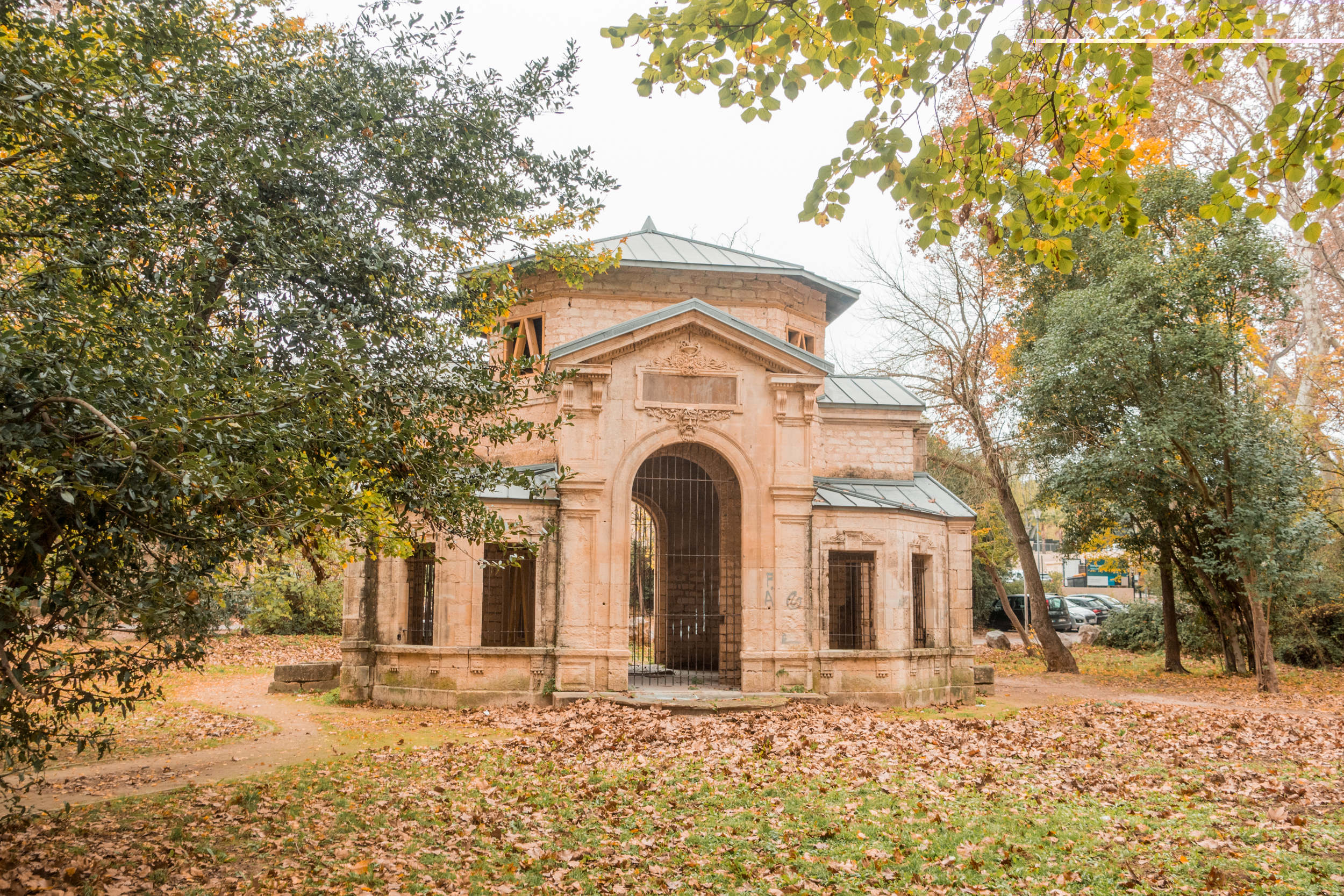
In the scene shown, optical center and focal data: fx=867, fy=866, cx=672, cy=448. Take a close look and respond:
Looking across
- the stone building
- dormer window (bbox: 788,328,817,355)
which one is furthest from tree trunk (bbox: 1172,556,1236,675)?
dormer window (bbox: 788,328,817,355)

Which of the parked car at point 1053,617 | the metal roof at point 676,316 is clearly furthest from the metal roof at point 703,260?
the parked car at point 1053,617

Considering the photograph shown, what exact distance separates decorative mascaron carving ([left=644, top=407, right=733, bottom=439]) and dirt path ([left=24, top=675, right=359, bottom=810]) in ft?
22.6

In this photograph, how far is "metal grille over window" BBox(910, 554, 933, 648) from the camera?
16062mm

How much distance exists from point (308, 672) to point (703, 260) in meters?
11.2

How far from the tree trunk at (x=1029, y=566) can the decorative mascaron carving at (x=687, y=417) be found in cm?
1072

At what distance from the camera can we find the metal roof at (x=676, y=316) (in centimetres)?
1457

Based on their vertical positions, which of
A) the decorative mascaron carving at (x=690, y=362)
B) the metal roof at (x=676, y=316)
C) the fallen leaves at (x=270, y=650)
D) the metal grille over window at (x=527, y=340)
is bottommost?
the fallen leaves at (x=270, y=650)

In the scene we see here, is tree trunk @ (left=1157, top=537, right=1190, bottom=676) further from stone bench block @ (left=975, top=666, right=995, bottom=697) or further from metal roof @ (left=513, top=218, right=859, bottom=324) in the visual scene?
metal roof @ (left=513, top=218, right=859, bottom=324)

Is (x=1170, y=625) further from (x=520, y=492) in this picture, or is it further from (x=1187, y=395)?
(x=520, y=492)

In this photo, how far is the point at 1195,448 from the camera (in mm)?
17703

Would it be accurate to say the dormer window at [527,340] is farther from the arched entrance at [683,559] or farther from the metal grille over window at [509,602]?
the metal grille over window at [509,602]

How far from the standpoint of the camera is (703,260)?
1817 centimetres

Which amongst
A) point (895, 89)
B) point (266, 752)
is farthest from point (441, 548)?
point (895, 89)

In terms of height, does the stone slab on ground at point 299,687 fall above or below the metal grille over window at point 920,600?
below
